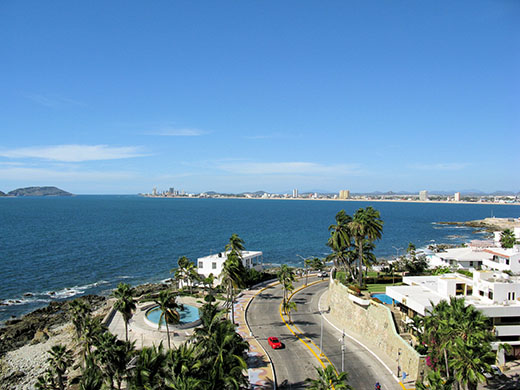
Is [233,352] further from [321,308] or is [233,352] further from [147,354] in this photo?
[321,308]

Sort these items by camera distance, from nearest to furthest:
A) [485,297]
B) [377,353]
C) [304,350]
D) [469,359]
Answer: [469,359] → [377,353] → [304,350] → [485,297]

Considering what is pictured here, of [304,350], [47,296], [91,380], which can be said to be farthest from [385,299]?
[47,296]

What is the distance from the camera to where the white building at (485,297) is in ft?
132

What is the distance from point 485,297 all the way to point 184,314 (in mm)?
39701

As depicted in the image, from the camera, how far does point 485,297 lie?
42812mm

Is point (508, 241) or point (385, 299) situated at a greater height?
point (508, 241)

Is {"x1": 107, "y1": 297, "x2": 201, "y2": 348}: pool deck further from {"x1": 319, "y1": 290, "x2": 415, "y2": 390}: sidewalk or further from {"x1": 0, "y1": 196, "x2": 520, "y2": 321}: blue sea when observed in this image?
{"x1": 0, "y1": 196, "x2": 520, "y2": 321}: blue sea

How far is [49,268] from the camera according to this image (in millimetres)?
91938

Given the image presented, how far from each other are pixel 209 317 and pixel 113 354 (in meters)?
7.47

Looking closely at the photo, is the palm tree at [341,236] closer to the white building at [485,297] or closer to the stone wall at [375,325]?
the stone wall at [375,325]

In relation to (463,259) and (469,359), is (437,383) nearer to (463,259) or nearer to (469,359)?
(469,359)

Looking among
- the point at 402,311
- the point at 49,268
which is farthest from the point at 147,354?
the point at 49,268

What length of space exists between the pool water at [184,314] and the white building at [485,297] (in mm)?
27873

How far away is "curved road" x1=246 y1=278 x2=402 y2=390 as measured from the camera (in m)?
35.9
